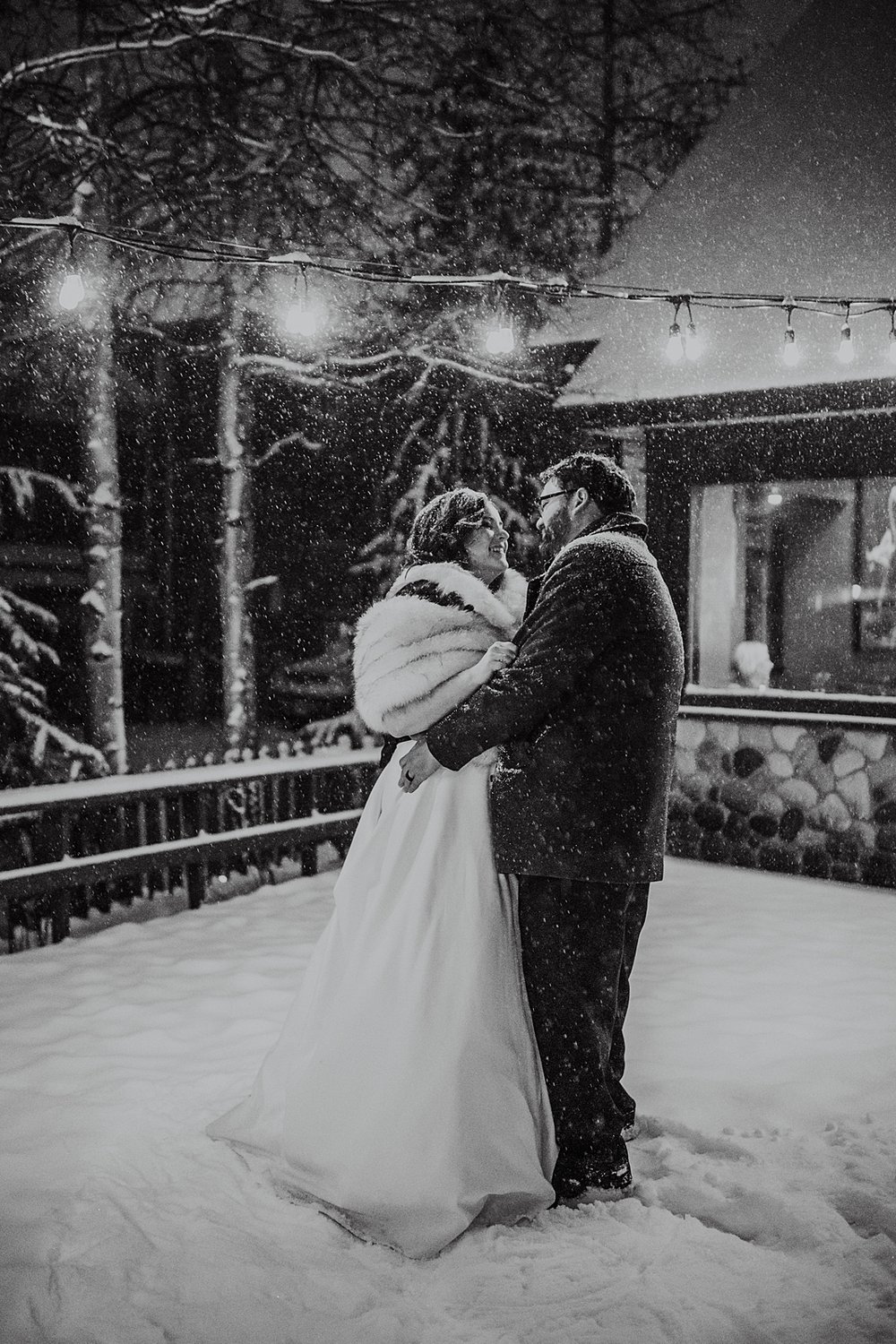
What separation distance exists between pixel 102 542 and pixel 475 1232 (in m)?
7.03

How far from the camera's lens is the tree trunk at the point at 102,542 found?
877cm

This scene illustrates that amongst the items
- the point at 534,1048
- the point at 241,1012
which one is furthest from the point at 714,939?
the point at 534,1048

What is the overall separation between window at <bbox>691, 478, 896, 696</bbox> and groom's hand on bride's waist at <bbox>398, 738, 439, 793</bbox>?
6417mm

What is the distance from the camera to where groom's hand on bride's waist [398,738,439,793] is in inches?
123

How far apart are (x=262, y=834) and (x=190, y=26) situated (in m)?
6.55

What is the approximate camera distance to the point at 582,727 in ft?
10.1

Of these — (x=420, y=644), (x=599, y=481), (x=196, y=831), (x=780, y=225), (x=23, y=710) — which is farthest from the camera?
(x=23, y=710)

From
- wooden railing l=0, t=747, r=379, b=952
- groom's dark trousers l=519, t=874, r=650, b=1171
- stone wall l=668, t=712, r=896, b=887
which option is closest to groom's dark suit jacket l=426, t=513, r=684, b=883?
groom's dark trousers l=519, t=874, r=650, b=1171

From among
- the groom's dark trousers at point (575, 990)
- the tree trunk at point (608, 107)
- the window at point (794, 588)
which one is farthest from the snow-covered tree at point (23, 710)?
the tree trunk at point (608, 107)

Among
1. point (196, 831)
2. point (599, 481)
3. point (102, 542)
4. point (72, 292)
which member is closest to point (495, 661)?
Result: point (599, 481)

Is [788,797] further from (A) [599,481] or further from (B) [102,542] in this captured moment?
(B) [102,542]

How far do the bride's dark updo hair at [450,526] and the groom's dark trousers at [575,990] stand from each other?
1.03 m

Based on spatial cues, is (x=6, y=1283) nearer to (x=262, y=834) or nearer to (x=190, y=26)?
(x=262, y=834)

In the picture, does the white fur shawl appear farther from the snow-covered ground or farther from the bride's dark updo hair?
the snow-covered ground
